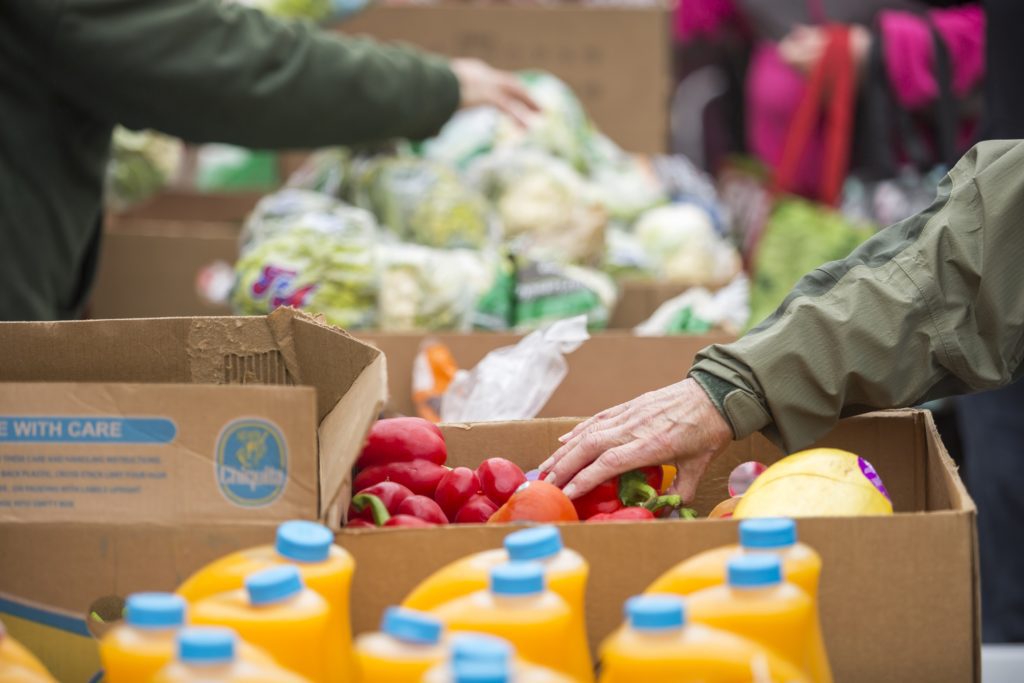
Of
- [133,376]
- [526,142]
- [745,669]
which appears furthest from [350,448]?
[526,142]

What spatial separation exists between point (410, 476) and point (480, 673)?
28.4 inches

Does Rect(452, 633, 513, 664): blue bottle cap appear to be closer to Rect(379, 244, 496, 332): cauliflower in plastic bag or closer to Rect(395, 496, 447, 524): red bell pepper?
Rect(395, 496, 447, 524): red bell pepper

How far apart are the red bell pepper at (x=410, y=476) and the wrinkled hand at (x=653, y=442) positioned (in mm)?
151

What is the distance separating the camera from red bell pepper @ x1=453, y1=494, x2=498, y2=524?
1.54m

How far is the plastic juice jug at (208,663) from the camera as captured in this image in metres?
0.96

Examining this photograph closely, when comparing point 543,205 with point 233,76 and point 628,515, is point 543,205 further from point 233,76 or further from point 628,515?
point 628,515

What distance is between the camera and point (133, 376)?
5.18 ft

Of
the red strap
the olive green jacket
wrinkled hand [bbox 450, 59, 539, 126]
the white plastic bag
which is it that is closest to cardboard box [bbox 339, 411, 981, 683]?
the white plastic bag

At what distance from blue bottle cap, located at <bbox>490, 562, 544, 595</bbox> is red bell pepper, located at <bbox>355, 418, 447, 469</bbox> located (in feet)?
1.95

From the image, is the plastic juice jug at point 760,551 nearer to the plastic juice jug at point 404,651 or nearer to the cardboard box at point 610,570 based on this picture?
the cardboard box at point 610,570

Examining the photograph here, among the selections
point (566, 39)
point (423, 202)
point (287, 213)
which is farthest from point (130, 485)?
point (566, 39)

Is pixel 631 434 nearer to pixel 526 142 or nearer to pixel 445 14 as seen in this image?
pixel 526 142

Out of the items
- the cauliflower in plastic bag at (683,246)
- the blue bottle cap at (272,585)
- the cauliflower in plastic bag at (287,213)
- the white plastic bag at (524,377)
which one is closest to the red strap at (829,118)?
the cauliflower in plastic bag at (683,246)

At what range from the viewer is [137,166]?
4.02 metres
